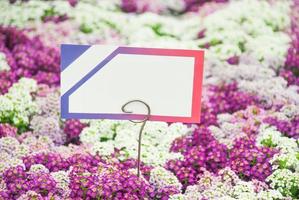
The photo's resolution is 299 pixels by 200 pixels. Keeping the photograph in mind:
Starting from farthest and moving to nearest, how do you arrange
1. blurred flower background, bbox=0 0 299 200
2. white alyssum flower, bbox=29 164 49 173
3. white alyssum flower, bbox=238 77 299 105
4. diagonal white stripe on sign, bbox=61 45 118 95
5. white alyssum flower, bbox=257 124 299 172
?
1. white alyssum flower, bbox=238 77 299 105
2. white alyssum flower, bbox=257 124 299 172
3. white alyssum flower, bbox=29 164 49 173
4. blurred flower background, bbox=0 0 299 200
5. diagonal white stripe on sign, bbox=61 45 118 95

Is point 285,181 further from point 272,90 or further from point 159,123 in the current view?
point 272,90

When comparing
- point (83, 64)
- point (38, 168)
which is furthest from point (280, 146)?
point (38, 168)

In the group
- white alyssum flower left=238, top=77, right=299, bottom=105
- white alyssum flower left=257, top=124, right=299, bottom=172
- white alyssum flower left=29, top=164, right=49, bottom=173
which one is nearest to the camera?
white alyssum flower left=29, top=164, right=49, bottom=173

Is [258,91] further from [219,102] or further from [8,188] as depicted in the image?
[8,188]

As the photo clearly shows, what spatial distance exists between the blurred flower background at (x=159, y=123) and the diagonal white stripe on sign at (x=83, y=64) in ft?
2.02

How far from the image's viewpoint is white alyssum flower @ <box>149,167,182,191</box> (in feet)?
13.8

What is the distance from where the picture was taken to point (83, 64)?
384 cm

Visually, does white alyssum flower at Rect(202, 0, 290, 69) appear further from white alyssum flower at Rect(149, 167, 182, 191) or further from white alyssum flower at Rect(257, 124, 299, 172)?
white alyssum flower at Rect(149, 167, 182, 191)

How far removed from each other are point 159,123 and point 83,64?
145 centimetres

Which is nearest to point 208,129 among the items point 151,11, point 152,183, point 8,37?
point 152,183

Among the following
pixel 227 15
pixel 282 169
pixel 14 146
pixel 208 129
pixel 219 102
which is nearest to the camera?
pixel 282 169

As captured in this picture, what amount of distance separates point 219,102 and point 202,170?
1.37 meters

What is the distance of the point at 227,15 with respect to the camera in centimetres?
816

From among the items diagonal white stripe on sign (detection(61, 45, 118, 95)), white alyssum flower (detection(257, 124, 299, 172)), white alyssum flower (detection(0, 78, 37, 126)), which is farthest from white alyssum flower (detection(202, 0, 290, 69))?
diagonal white stripe on sign (detection(61, 45, 118, 95))
